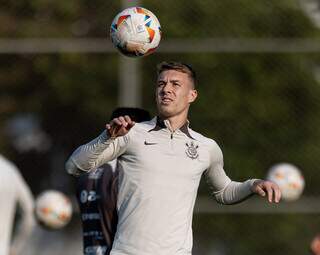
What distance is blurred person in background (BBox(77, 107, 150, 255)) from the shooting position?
7496 millimetres

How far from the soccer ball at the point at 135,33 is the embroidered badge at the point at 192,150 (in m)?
0.78

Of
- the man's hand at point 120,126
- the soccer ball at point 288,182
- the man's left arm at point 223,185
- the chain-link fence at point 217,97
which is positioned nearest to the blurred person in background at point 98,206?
the man's left arm at point 223,185

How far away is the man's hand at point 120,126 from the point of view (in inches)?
224

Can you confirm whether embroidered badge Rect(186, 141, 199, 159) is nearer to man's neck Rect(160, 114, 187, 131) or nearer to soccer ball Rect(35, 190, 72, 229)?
man's neck Rect(160, 114, 187, 131)

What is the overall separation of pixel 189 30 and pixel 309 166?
2.21 m

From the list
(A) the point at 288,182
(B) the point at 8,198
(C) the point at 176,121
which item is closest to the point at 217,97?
(A) the point at 288,182

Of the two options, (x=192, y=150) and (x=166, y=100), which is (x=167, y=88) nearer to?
(x=166, y=100)

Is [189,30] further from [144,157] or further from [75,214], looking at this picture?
[144,157]

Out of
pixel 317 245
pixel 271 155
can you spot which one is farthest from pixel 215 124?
pixel 317 245

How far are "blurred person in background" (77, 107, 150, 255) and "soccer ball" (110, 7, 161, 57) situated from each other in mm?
1035

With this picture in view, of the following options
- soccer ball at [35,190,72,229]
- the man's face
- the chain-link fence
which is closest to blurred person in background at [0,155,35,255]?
soccer ball at [35,190,72,229]

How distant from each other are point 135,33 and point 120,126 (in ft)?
3.94

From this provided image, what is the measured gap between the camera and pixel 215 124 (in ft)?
42.3

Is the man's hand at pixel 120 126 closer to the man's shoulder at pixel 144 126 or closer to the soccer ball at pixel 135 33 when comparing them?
the man's shoulder at pixel 144 126
